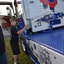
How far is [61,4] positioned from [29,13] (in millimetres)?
1074

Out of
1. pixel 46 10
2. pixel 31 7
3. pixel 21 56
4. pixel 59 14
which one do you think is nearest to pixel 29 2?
pixel 31 7

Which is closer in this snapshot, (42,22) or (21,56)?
(42,22)

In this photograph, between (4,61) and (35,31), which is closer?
(4,61)

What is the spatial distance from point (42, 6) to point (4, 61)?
2.64m

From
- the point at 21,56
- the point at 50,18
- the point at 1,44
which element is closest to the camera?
the point at 1,44

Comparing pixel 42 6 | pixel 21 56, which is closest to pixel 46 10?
pixel 42 6

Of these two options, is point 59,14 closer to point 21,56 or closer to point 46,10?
point 46,10

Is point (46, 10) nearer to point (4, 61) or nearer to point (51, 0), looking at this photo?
point (51, 0)

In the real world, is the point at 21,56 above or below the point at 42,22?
below

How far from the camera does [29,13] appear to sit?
21.1ft

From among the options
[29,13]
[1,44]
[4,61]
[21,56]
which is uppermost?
[29,13]

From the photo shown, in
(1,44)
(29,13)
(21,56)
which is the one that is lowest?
(21,56)

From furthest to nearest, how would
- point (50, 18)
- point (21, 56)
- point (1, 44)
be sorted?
point (21, 56) → point (50, 18) → point (1, 44)

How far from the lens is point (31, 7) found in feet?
→ 20.9
